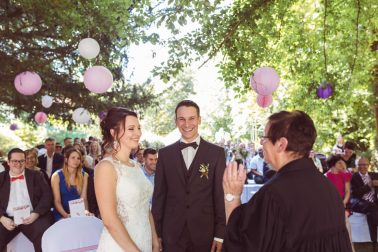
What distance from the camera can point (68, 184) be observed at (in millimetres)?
6660

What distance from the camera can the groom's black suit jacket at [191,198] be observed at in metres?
3.92

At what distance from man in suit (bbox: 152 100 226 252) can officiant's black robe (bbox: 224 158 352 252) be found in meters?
1.63

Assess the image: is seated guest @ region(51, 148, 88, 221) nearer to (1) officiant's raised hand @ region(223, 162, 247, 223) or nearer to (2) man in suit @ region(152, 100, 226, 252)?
(2) man in suit @ region(152, 100, 226, 252)

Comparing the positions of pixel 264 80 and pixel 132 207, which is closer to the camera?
pixel 132 207

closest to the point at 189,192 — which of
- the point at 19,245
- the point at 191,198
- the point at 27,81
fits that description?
the point at 191,198

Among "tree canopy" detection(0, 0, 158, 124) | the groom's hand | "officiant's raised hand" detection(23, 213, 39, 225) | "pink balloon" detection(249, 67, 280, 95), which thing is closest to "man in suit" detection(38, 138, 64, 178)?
"tree canopy" detection(0, 0, 158, 124)

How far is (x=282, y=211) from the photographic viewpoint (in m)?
2.17

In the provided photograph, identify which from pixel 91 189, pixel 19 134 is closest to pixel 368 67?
pixel 91 189

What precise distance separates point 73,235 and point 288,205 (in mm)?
2055

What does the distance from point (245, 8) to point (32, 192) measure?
4.09 m

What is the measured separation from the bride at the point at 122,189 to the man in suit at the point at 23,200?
130 inches

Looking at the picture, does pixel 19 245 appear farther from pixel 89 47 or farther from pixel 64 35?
pixel 64 35

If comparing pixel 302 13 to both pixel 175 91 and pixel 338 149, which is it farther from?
pixel 175 91

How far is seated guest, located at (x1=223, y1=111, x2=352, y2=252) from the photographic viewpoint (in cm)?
217
